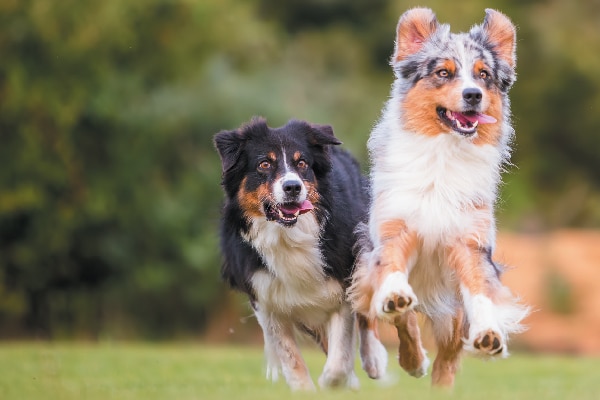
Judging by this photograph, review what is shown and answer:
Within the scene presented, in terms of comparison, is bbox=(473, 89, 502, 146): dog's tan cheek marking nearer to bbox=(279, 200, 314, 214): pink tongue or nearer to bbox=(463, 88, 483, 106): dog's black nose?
bbox=(463, 88, 483, 106): dog's black nose

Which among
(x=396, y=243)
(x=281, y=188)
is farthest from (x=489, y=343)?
(x=281, y=188)

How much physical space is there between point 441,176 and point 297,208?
46.2 inches

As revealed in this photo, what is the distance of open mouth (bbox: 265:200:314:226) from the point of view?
26.7ft

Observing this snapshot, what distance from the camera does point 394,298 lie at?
7.22 metres

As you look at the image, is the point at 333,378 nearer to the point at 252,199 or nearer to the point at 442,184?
the point at 252,199

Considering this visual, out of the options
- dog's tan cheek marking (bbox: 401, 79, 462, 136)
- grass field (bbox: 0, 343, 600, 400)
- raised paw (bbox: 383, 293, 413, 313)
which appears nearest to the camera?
raised paw (bbox: 383, 293, 413, 313)

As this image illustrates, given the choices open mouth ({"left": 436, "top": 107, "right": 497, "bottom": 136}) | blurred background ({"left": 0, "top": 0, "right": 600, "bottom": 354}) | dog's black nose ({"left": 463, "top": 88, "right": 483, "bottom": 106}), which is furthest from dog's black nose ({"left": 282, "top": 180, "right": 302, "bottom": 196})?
blurred background ({"left": 0, "top": 0, "right": 600, "bottom": 354})

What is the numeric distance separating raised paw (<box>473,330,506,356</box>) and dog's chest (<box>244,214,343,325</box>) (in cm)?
157

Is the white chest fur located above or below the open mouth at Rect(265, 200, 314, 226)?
above

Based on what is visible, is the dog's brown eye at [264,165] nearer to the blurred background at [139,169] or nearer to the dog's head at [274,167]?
the dog's head at [274,167]

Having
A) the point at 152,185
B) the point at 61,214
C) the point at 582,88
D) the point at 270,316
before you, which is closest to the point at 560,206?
the point at 582,88

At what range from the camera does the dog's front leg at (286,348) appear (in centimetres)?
859

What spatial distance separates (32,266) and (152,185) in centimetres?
281

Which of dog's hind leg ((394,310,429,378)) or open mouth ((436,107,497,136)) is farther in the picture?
dog's hind leg ((394,310,429,378))
